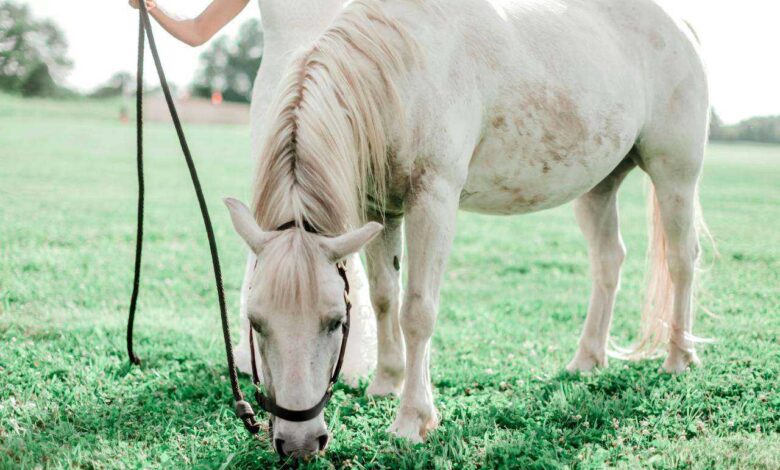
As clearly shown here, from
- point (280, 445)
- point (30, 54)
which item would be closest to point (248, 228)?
point (280, 445)

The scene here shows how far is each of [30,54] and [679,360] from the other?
45395mm

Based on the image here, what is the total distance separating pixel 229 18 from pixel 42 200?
948cm

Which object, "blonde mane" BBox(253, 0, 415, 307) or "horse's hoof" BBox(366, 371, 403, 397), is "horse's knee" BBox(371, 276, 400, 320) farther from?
"blonde mane" BBox(253, 0, 415, 307)

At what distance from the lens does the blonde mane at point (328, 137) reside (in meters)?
2.49

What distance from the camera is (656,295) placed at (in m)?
4.53

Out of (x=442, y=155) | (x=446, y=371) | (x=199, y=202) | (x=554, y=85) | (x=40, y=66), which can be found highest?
(x=40, y=66)

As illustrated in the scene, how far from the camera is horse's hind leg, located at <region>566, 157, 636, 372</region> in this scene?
440 cm

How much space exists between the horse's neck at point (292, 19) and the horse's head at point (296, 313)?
4.87 feet

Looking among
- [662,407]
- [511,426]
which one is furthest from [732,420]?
[511,426]

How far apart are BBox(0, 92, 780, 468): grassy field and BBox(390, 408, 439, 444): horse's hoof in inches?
2.6

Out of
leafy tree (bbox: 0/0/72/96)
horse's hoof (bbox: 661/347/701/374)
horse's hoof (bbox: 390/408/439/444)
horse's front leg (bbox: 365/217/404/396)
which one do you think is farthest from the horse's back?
leafy tree (bbox: 0/0/72/96)

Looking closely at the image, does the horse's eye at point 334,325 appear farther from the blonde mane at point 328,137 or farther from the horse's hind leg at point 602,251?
the horse's hind leg at point 602,251

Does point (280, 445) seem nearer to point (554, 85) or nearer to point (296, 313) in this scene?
point (296, 313)

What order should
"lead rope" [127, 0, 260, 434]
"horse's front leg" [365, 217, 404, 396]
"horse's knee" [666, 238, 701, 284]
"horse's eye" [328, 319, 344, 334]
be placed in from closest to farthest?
"horse's eye" [328, 319, 344, 334] → "lead rope" [127, 0, 260, 434] → "horse's front leg" [365, 217, 404, 396] → "horse's knee" [666, 238, 701, 284]
